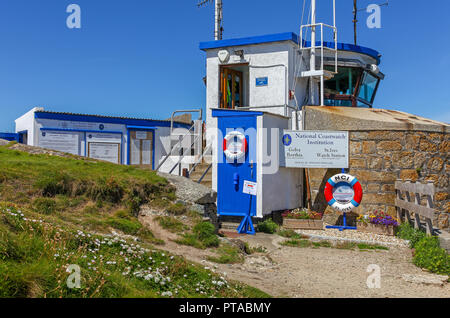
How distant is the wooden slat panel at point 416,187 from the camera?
952 centimetres

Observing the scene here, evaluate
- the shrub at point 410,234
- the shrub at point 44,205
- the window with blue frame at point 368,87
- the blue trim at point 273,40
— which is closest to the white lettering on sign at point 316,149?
the shrub at point 410,234

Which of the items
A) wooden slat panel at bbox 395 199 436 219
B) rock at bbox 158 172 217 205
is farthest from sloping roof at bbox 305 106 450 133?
rock at bbox 158 172 217 205

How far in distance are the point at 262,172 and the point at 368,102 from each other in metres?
7.38

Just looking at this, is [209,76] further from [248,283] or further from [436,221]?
[248,283]

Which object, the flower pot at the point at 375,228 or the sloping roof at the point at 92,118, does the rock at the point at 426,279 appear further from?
the sloping roof at the point at 92,118

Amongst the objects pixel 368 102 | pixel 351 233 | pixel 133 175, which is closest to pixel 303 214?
pixel 351 233

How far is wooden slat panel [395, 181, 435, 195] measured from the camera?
9.52m

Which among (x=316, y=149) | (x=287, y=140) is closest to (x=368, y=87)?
(x=316, y=149)

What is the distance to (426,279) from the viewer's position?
7121 millimetres

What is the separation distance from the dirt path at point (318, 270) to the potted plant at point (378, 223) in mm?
1445

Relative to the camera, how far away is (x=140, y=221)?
8523 mm

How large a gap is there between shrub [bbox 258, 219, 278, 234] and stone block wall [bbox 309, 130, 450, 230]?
2578 millimetres

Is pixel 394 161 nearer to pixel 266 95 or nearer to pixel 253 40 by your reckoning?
pixel 266 95

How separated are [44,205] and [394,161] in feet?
28.8
